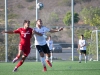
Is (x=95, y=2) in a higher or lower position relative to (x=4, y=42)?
higher

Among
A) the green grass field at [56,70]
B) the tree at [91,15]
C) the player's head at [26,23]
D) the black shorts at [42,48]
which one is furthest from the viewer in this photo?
the tree at [91,15]

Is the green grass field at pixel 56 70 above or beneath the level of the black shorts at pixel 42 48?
beneath

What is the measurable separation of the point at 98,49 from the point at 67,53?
483cm

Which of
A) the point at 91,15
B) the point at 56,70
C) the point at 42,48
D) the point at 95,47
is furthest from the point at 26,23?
the point at 91,15

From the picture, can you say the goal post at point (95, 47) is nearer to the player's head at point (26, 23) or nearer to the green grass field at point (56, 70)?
the green grass field at point (56, 70)

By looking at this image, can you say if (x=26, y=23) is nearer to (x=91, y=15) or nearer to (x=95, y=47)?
(x=95, y=47)

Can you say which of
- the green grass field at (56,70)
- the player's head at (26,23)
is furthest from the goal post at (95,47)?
the player's head at (26,23)

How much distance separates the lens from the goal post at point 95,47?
117 ft

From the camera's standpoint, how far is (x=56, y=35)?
43625 mm

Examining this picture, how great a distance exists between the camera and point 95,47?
35.8 m

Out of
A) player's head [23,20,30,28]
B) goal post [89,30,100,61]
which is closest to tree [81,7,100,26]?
goal post [89,30,100,61]

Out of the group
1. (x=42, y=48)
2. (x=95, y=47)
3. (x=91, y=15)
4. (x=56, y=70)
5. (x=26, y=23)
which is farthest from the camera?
(x=91, y=15)

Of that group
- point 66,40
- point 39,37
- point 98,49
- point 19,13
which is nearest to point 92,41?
point 98,49

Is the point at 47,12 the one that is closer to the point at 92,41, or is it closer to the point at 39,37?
the point at 92,41
